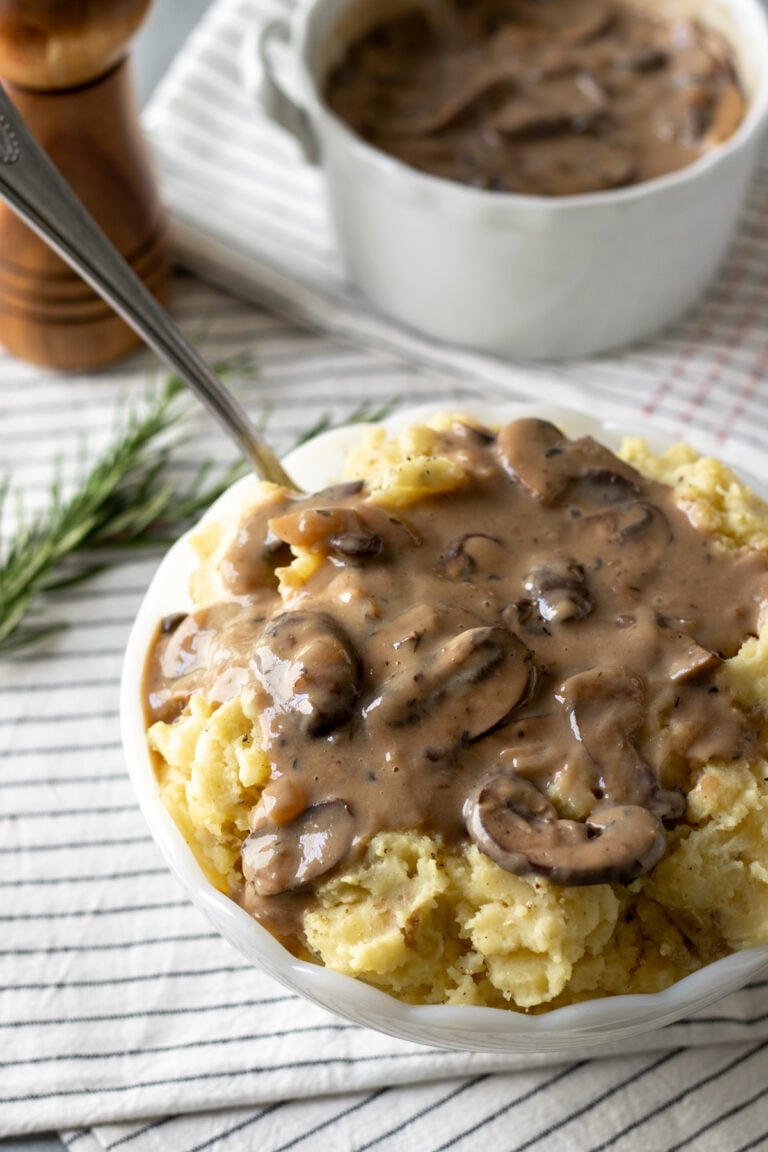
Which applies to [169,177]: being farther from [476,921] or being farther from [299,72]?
[476,921]

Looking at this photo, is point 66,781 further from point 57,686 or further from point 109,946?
point 109,946

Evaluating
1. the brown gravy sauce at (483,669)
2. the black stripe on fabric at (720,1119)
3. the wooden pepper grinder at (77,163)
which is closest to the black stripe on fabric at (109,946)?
the brown gravy sauce at (483,669)

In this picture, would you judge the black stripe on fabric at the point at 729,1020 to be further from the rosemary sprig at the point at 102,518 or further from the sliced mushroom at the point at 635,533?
the rosemary sprig at the point at 102,518

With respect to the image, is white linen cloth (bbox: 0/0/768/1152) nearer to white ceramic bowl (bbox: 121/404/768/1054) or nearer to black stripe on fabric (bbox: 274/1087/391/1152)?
black stripe on fabric (bbox: 274/1087/391/1152)

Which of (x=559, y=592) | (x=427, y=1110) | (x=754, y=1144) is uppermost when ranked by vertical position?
(x=559, y=592)

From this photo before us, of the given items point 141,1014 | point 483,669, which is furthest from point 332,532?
point 141,1014

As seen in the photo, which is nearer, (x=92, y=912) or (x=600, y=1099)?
(x=600, y=1099)

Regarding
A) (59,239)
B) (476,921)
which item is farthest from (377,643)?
(59,239)
